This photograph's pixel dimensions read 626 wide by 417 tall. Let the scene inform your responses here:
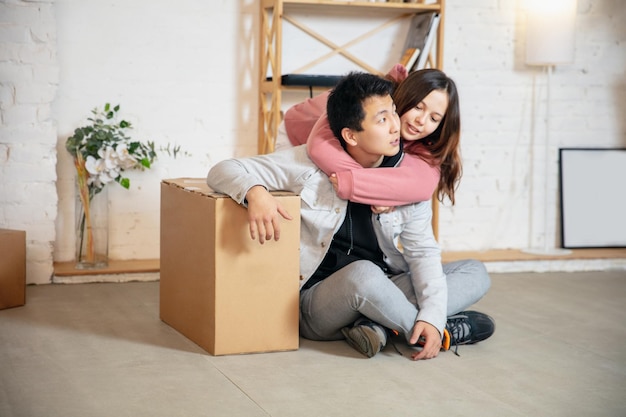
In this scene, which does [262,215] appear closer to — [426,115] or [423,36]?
[426,115]

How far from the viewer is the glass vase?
3.34 meters

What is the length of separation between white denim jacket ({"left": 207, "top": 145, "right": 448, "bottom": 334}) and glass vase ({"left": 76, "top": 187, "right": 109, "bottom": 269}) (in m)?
1.13

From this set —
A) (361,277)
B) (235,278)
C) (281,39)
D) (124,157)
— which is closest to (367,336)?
(361,277)

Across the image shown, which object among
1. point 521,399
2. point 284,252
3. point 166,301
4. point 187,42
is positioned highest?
point 187,42

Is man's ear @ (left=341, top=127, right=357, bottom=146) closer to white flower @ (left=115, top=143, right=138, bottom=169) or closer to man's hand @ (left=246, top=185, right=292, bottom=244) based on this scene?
man's hand @ (left=246, top=185, right=292, bottom=244)

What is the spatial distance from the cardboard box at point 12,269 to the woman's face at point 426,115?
57.5 inches

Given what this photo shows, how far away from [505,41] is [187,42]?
158 cm

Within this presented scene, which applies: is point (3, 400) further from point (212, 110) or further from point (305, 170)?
point (212, 110)

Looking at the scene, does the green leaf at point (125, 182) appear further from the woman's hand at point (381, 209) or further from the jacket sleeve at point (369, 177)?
the woman's hand at point (381, 209)

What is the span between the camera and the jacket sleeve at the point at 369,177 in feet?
7.66

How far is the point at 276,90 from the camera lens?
Result: 3.45 metres

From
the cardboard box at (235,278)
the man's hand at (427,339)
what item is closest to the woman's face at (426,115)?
the cardboard box at (235,278)

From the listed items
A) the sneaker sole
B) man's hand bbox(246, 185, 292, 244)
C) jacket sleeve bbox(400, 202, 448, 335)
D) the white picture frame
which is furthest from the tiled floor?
the white picture frame

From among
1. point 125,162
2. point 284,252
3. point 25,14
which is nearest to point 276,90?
point 125,162
